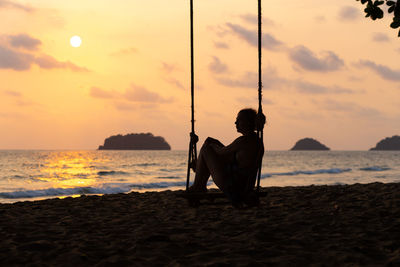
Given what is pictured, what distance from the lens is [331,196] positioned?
30.9 ft

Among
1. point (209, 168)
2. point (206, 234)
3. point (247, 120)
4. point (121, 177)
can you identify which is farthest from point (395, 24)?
point (121, 177)

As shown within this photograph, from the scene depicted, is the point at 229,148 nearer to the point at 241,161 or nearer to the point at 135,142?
the point at 241,161

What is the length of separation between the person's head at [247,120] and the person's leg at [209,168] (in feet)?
1.71

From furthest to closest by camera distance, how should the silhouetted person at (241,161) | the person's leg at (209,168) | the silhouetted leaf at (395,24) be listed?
1. the person's leg at (209,168)
2. the silhouetted person at (241,161)
3. the silhouetted leaf at (395,24)

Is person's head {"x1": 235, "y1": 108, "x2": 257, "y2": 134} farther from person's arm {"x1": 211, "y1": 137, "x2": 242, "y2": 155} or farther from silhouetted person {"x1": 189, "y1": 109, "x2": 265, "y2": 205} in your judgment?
person's arm {"x1": 211, "y1": 137, "x2": 242, "y2": 155}

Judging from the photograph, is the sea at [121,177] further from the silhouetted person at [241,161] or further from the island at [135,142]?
the island at [135,142]

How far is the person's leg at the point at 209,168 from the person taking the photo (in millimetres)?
5746

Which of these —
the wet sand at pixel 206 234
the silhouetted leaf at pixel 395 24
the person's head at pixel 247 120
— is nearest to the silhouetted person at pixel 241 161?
the person's head at pixel 247 120

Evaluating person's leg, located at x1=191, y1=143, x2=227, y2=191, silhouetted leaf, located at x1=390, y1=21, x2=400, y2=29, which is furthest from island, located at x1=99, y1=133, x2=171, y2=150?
silhouetted leaf, located at x1=390, y1=21, x2=400, y2=29

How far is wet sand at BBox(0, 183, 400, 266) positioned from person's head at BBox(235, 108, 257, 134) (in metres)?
1.06

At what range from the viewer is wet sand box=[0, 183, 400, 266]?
15.0 feet

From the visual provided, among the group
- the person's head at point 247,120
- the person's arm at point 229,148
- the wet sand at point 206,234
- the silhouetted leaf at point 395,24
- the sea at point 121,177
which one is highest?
the silhouetted leaf at point 395,24

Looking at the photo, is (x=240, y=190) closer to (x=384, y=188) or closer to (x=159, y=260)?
(x=159, y=260)

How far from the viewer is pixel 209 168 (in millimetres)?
5930
